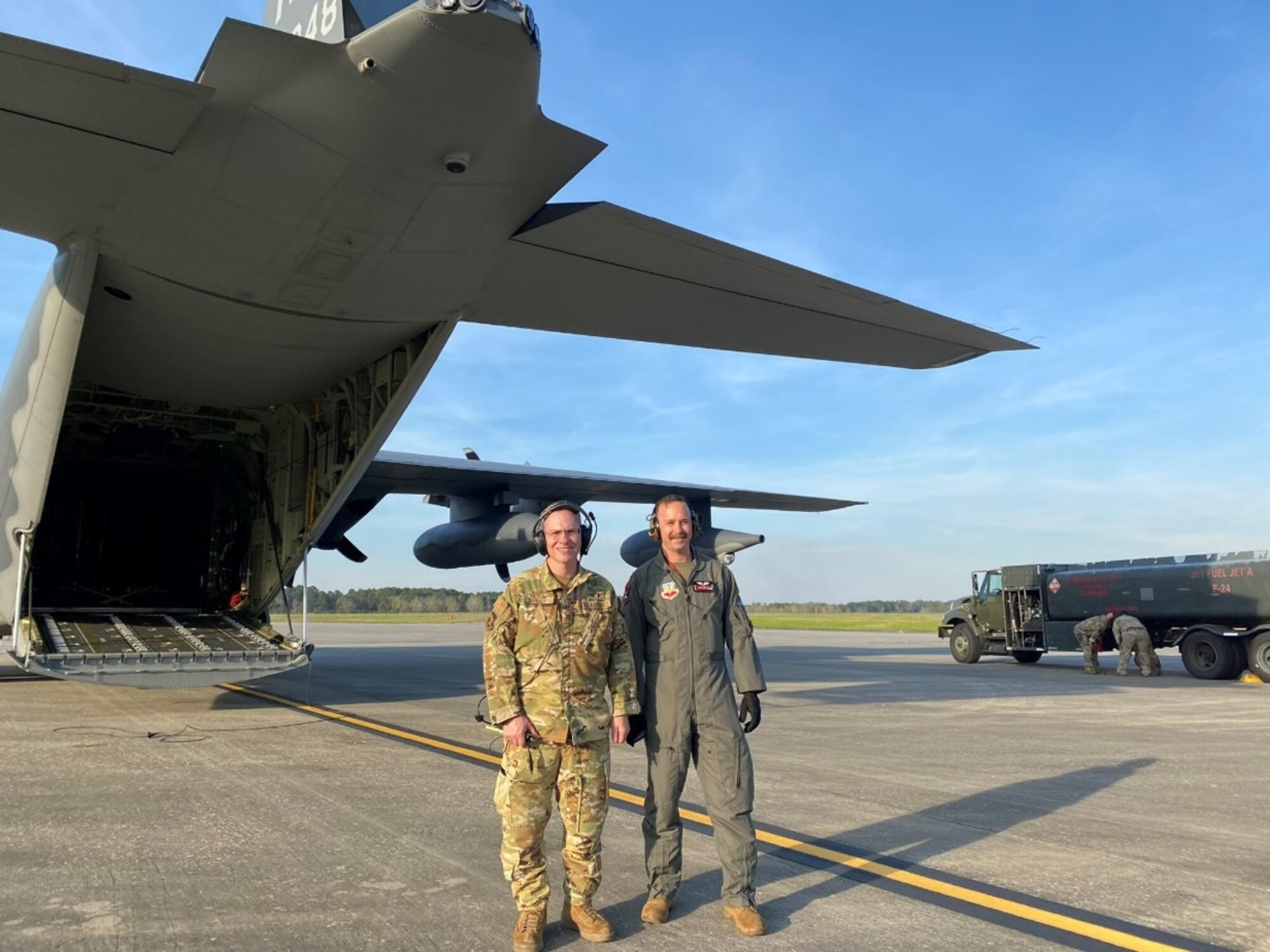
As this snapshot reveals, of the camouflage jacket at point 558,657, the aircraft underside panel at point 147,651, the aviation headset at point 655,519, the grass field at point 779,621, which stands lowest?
the grass field at point 779,621

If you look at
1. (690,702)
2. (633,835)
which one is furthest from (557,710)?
(633,835)

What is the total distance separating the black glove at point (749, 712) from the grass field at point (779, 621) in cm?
4115

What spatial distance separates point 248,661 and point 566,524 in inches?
257

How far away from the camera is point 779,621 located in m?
59.9

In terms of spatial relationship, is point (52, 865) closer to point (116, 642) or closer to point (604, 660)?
point (604, 660)

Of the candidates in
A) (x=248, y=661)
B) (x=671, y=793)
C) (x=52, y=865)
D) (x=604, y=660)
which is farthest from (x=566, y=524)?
(x=248, y=661)

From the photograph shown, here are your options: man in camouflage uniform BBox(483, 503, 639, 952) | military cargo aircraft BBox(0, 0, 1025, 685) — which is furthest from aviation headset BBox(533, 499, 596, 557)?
military cargo aircraft BBox(0, 0, 1025, 685)

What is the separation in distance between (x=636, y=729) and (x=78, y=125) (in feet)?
16.5

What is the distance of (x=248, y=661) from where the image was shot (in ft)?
29.0

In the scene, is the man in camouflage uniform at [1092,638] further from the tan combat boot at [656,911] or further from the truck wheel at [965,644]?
the tan combat boot at [656,911]

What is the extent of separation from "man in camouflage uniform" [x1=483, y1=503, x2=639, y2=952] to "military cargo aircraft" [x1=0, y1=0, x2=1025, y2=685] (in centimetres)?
311

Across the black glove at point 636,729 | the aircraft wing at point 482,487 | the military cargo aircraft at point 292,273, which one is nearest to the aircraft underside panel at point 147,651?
the military cargo aircraft at point 292,273

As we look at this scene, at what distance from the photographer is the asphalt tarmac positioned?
331 cm

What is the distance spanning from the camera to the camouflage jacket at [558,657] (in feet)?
11.0
